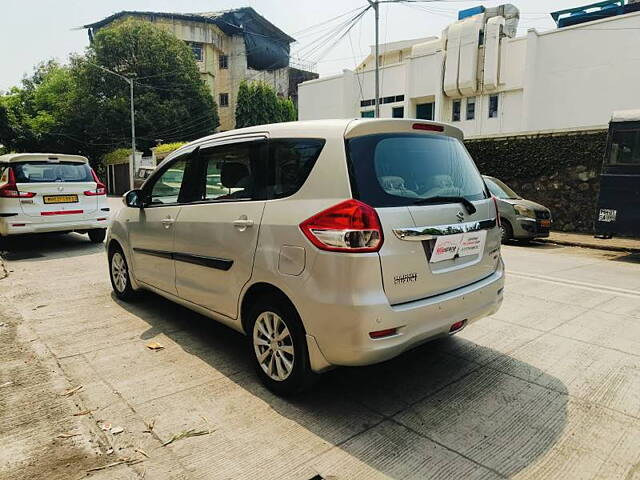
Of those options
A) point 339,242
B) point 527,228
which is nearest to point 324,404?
point 339,242

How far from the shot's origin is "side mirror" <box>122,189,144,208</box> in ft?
15.8

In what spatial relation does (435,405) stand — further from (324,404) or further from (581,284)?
(581,284)

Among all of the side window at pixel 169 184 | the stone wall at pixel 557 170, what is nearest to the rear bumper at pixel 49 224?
the side window at pixel 169 184

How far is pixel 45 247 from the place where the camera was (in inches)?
377

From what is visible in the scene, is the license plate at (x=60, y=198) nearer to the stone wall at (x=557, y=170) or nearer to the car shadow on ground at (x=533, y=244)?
the car shadow on ground at (x=533, y=244)

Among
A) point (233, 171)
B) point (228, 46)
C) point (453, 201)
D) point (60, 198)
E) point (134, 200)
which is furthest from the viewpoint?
point (228, 46)

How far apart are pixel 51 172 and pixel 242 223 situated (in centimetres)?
711

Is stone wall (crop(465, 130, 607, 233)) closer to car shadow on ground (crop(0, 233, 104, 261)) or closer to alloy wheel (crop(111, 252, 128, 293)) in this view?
car shadow on ground (crop(0, 233, 104, 261))

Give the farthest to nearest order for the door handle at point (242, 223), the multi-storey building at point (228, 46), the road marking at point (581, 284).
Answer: the multi-storey building at point (228, 46), the road marking at point (581, 284), the door handle at point (242, 223)

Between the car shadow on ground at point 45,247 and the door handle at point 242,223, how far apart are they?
6.56 m

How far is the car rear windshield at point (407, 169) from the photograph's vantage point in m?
2.83

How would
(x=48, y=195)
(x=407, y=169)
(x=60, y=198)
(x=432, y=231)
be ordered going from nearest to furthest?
(x=432, y=231) → (x=407, y=169) → (x=48, y=195) → (x=60, y=198)

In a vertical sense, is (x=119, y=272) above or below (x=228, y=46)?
below

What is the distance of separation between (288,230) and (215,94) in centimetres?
5298
